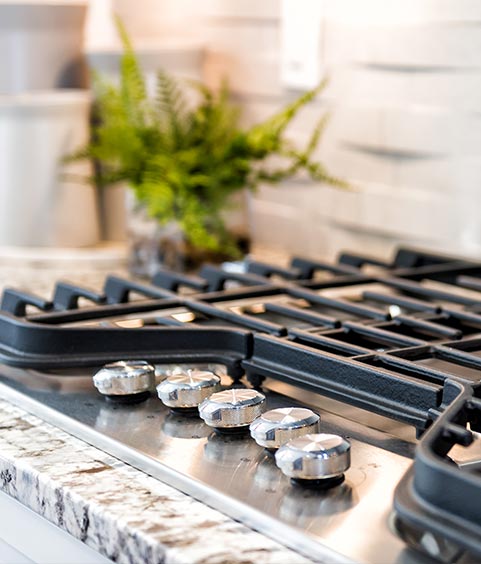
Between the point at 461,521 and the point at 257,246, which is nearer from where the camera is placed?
the point at 461,521

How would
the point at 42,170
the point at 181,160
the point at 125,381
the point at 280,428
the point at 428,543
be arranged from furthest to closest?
the point at 42,170 → the point at 181,160 → the point at 125,381 → the point at 280,428 → the point at 428,543

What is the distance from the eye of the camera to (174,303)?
1.05 meters

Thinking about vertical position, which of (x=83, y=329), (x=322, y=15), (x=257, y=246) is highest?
(x=322, y=15)

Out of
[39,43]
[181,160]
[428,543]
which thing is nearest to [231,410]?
[428,543]

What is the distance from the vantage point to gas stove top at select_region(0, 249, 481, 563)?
1.97 feet

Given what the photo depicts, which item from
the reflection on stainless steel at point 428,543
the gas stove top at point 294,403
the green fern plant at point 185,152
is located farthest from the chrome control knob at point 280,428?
the green fern plant at point 185,152

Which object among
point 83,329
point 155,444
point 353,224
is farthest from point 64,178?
point 155,444

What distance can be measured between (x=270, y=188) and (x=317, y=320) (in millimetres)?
745

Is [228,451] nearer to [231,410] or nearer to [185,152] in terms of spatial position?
[231,410]

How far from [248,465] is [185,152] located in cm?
78

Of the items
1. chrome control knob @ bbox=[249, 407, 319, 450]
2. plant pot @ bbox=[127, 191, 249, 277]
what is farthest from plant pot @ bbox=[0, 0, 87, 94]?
chrome control knob @ bbox=[249, 407, 319, 450]

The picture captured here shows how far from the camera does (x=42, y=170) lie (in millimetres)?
1589

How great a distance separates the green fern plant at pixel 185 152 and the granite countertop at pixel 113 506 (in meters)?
0.61

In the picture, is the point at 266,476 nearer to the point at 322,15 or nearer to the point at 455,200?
Answer: the point at 455,200
